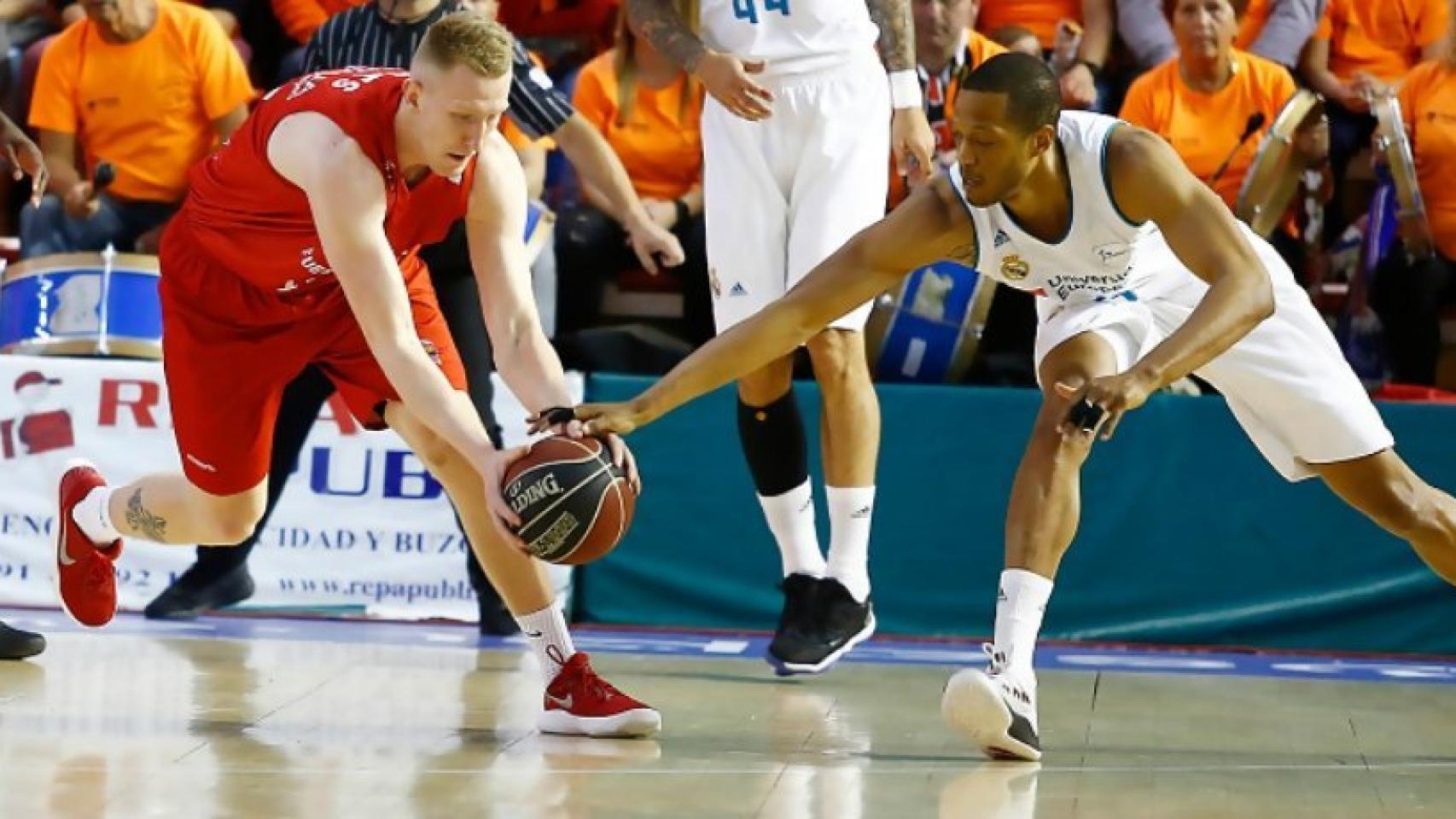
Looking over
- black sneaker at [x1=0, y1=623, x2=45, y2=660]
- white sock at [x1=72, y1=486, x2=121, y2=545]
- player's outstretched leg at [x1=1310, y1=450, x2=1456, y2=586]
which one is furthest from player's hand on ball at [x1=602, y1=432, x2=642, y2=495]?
black sneaker at [x1=0, y1=623, x2=45, y2=660]

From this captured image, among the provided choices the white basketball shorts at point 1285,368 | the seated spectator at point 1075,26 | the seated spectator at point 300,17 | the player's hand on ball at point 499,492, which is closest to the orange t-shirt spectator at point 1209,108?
the seated spectator at point 1075,26

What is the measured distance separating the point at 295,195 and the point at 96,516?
1435 millimetres

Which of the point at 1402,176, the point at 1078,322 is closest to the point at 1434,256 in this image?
the point at 1402,176

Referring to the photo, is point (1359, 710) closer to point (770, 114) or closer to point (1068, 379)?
point (1068, 379)

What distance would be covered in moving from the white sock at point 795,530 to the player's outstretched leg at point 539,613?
3.34 feet

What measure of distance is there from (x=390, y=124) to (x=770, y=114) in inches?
60.6

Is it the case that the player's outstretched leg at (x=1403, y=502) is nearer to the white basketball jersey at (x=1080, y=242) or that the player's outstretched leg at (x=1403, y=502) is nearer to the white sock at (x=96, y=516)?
the white basketball jersey at (x=1080, y=242)

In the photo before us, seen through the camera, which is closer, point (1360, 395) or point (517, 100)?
point (1360, 395)

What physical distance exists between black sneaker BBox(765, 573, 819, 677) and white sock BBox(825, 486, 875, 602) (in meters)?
0.08

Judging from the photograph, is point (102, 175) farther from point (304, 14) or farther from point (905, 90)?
point (905, 90)

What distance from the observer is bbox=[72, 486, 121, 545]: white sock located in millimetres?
5938

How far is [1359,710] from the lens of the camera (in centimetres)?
574

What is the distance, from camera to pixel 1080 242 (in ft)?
16.3

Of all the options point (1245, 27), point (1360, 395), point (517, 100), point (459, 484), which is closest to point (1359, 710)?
point (1360, 395)
